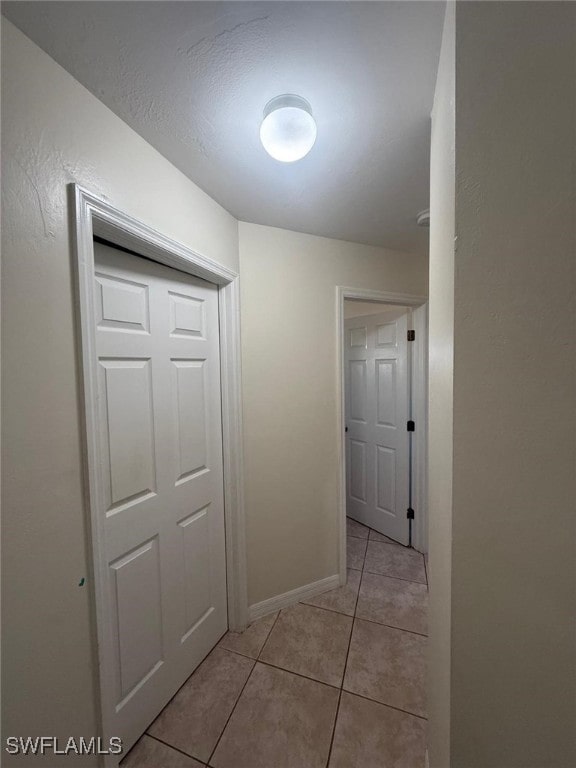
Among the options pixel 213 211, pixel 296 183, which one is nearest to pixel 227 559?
pixel 213 211

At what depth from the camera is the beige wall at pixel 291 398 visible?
1.71 metres

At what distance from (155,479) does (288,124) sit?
1.37 metres

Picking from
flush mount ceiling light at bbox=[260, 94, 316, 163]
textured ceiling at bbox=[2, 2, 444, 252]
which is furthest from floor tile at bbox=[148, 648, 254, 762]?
textured ceiling at bbox=[2, 2, 444, 252]

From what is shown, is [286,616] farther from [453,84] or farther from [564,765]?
[453,84]

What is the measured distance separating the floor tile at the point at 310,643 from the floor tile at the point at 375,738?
0.16 m

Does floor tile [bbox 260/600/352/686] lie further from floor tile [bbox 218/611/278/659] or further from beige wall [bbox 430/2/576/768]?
beige wall [bbox 430/2/576/768]

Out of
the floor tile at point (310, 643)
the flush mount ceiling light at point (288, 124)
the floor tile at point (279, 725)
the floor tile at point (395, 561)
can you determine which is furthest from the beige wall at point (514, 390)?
the floor tile at point (395, 561)

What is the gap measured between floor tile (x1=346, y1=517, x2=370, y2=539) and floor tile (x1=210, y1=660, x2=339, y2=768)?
139 centimetres

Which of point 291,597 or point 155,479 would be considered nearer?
point 155,479

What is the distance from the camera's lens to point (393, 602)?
1.86 metres

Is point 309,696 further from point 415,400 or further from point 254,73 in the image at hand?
point 254,73

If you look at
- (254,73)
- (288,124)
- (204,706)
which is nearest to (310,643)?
(204,706)

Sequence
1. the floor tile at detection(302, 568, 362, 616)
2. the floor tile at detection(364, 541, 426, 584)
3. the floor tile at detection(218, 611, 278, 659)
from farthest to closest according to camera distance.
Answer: the floor tile at detection(364, 541, 426, 584) < the floor tile at detection(302, 568, 362, 616) < the floor tile at detection(218, 611, 278, 659)

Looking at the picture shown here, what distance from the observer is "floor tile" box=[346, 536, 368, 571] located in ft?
7.34
